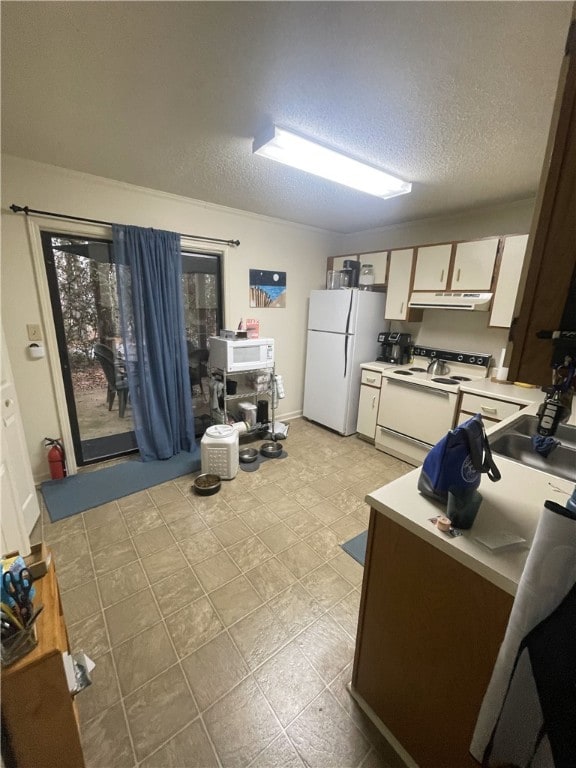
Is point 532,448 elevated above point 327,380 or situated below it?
above

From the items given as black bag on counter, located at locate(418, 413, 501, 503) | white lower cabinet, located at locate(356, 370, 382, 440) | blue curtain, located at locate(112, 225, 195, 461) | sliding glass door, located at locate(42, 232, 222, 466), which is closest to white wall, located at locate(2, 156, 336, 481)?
sliding glass door, located at locate(42, 232, 222, 466)

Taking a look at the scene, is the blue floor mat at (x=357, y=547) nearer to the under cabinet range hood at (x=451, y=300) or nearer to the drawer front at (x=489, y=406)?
the drawer front at (x=489, y=406)

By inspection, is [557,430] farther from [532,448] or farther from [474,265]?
[474,265]

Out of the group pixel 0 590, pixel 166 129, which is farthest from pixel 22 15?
pixel 0 590

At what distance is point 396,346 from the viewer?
3.48 meters

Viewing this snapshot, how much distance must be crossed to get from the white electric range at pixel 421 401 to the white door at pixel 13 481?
117 inches

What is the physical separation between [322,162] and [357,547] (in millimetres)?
2476

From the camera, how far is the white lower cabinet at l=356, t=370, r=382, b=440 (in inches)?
131

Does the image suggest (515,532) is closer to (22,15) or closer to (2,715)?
(2,715)

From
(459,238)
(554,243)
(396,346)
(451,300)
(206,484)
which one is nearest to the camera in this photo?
(554,243)

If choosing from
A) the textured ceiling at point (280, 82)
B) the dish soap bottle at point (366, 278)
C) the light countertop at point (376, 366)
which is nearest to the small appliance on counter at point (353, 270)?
the dish soap bottle at point (366, 278)

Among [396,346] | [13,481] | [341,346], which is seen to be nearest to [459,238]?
[396,346]

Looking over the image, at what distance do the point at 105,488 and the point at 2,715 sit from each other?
6.31ft

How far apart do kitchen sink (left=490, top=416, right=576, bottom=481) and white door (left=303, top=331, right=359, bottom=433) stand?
1885 millimetres
